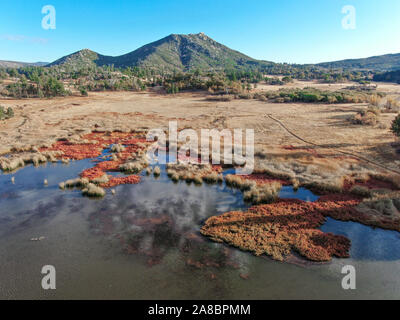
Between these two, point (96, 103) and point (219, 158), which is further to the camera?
point (96, 103)

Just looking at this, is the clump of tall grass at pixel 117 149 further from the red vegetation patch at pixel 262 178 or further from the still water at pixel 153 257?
the red vegetation patch at pixel 262 178

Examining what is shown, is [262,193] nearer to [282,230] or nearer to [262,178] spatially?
[262,178]

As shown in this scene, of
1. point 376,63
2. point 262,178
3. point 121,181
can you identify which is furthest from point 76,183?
point 376,63

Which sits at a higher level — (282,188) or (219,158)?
(219,158)

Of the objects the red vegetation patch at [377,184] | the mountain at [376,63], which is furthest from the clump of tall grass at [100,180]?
the mountain at [376,63]
